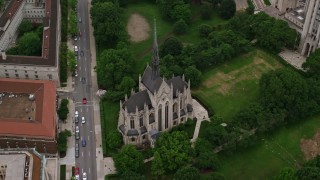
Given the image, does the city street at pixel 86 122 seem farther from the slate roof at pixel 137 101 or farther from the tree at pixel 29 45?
the slate roof at pixel 137 101

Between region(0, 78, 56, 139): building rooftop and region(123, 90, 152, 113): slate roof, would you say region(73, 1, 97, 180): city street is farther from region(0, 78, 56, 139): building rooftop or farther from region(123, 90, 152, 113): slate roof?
region(123, 90, 152, 113): slate roof

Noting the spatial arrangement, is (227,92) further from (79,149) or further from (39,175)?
(39,175)

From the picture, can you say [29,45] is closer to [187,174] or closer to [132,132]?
[132,132]

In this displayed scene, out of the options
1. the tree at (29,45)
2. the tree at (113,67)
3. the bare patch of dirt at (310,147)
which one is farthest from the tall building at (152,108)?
the tree at (29,45)

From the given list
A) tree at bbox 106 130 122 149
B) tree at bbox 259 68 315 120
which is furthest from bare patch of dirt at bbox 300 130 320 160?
tree at bbox 106 130 122 149

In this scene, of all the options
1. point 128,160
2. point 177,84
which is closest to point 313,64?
point 177,84
